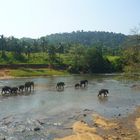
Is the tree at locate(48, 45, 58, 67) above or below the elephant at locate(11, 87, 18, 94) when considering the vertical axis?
above

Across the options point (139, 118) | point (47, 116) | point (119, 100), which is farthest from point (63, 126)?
point (119, 100)

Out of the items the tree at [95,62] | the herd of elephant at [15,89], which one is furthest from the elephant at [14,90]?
the tree at [95,62]

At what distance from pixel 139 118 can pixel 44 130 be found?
447 inches

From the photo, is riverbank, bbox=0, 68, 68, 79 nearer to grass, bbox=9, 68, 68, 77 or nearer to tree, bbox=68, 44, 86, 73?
grass, bbox=9, 68, 68, 77

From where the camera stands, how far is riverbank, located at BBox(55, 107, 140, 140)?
29991 mm

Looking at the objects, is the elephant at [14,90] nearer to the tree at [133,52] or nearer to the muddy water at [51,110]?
the muddy water at [51,110]

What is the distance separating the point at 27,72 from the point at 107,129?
6841 cm

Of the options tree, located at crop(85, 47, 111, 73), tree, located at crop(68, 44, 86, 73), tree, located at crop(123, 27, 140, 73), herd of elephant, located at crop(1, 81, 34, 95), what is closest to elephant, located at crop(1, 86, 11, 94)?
herd of elephant, located at crop(1, 81, 34, 95)

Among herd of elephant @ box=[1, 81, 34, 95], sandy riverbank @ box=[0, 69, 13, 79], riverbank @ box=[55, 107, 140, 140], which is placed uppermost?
sandy riverbank @ box=[0, 69, 13, 79]

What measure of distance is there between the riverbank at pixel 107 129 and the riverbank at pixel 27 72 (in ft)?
191

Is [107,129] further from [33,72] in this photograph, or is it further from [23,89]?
[33,72]

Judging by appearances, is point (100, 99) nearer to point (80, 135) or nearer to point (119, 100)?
point (119, 100)

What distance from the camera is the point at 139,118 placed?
37.8 metres

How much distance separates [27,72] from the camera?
99.4m
